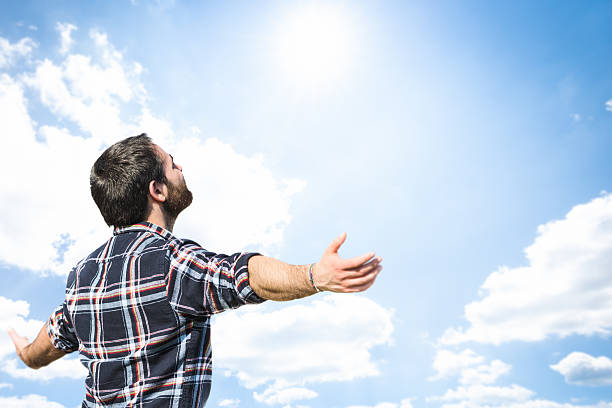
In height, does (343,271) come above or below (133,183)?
below

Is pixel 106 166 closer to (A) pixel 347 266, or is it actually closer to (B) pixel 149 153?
(B) pixel 149 153

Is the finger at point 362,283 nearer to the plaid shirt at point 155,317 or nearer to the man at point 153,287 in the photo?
the man at point 153,287

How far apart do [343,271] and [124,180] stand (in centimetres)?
215

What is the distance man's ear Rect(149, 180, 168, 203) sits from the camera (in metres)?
3.69

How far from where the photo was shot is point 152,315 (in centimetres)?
299

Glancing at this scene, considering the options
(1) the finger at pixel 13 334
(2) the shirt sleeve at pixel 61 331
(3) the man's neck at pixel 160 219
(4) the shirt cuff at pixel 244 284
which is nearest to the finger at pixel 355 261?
(4) the shirt cuff at pixel 244 284

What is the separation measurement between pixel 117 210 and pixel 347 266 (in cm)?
217

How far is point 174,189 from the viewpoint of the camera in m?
3.85

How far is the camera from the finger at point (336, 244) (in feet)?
8.18

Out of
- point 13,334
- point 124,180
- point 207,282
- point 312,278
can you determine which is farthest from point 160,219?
point 13,334

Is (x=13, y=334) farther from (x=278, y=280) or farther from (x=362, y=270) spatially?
(x=362, y=270)

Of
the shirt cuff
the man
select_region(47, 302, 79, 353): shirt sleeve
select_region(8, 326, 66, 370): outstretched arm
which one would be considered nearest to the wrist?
the man

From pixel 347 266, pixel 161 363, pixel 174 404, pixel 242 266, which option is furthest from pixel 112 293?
pixel 347 266

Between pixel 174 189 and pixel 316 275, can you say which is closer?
pixel 316 275
